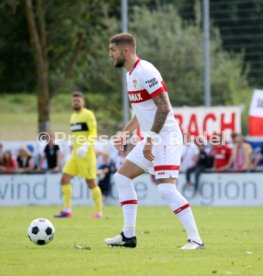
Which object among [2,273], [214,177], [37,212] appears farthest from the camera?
[214,177]

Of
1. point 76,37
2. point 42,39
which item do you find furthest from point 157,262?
point 76,37

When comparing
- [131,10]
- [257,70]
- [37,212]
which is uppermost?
[131,10]

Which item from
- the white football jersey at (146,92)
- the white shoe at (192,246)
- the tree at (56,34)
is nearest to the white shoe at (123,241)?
the white shoe at (192,246)

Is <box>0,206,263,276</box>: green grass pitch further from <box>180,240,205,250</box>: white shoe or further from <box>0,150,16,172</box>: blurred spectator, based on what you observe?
<box>0,150,16,172</box>: blurred spectator

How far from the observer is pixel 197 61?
36719mm

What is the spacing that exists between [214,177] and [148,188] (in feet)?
5.97

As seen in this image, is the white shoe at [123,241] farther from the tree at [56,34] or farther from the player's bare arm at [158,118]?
the tree at [56,34]

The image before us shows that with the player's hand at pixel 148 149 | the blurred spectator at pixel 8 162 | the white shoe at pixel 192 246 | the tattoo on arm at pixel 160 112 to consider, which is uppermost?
the tattoo on arm at pixel 160 112

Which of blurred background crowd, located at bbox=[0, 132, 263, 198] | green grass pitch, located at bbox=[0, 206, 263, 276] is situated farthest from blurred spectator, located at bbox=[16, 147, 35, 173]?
green grass pitch, located at bbox=[0, 206, 263, 276]

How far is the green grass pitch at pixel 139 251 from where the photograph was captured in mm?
9461

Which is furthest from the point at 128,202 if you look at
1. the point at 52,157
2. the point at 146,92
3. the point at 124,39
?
the point at 52,157

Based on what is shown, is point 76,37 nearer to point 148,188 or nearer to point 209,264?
point 148,188

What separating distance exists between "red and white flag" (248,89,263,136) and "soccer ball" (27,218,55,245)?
14.6 m

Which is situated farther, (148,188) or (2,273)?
(148,188)
